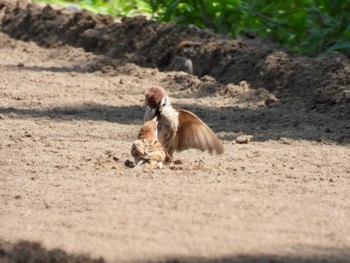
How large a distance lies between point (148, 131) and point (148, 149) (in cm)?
13

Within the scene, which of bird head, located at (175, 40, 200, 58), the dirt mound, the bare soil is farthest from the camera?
bird head, located at (175, 40, 200, 58)

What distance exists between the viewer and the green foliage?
39.6 ft

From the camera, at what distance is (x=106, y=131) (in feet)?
32.3

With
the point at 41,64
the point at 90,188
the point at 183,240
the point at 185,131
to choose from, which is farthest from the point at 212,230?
the point at 41,64

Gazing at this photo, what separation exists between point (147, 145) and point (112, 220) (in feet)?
4.89

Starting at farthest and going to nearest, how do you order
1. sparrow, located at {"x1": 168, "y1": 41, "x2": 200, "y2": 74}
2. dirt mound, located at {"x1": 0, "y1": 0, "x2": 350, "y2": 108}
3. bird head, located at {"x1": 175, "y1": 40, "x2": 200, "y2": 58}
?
1. bird head, located at {"x1": 175, "y1": 40, "x2": 200, "y2": 58}
2. sparrow, located at {"x1": 168, "y1": 41, "x2": 200, "y2": 74}
3. dirt mound, located at {"x1": 0, "y1": 0, "x2": 350, "y2": 108}

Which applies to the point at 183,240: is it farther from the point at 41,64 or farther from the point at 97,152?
the point at 41,64

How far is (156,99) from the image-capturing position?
25.9ft

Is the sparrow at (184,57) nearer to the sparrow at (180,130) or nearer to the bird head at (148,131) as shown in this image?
the sparrow at (180,130)

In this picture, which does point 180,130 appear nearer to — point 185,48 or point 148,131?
point 148,131

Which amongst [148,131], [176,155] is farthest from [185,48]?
[148,131]

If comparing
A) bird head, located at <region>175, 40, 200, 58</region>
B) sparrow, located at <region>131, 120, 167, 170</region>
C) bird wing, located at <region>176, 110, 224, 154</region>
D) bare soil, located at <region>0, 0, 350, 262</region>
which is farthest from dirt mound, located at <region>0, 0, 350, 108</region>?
sparrow, located at <region>131, 120, 167, 170</region>

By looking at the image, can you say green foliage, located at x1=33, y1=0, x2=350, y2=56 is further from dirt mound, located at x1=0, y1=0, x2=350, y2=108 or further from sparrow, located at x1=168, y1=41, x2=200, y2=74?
sparrow, located at x1=168, y1=41, x2=200, y2=74

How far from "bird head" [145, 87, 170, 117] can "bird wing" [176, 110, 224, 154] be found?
0.76 feet
